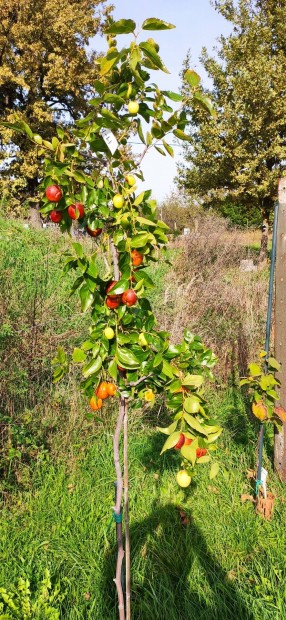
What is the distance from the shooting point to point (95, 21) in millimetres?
16906

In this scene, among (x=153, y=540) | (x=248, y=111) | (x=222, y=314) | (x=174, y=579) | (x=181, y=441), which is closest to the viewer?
(x=181, y=441)

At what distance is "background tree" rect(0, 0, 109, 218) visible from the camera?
49.7 ft

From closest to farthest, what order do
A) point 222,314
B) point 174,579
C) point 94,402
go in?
point 94,402 → point 174,579 → point 222,314

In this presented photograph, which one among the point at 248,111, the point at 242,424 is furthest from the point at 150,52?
the point at 248,111

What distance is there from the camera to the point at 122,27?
0.98 meters

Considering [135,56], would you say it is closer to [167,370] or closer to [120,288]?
[120,288]

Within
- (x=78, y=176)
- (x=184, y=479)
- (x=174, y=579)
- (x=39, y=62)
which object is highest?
(x=39, y=62)

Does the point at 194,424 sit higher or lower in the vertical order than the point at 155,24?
lower

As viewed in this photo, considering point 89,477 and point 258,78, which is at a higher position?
point 258,78

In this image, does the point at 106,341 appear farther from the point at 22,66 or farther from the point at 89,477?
the point at 22,66

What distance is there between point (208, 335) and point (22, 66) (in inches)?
615

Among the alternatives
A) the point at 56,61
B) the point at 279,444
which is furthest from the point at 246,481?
the point at 56,61

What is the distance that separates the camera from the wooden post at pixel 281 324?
2539 millimetres

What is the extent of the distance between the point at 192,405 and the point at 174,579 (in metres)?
1.42
